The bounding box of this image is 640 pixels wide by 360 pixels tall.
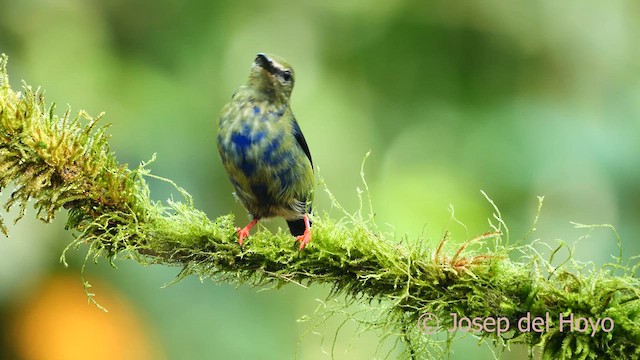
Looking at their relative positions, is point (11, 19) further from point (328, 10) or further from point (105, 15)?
point (328, 10)

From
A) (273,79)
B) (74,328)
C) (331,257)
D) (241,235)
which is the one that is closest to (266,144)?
(273,79)

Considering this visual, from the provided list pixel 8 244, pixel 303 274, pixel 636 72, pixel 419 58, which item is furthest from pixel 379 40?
pixel 303 274

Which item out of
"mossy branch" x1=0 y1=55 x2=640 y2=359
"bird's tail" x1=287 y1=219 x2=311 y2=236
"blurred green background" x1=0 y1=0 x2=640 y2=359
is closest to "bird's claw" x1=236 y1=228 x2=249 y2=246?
"mossy branch" x1=0 y1=55 x2=640 y2=359

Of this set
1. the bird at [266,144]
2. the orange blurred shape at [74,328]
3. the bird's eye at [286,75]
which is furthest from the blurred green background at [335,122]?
the bird's eye at [286,75]

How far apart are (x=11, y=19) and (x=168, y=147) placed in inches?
60.2

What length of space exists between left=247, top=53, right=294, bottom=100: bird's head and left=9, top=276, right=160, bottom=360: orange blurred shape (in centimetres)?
218

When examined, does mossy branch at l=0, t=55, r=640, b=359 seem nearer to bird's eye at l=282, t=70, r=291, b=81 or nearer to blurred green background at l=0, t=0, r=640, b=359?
bird's eye at l=282, t=70, r=291, b=81

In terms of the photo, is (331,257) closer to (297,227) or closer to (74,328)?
(297,227)

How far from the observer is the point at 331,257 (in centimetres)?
243

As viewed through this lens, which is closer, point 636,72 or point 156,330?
point 156,330

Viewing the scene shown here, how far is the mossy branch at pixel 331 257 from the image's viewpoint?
2.15 meters

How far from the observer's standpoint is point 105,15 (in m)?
5.69

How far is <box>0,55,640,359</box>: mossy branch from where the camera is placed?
2152mm

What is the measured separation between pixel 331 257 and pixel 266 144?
2.18 ft
